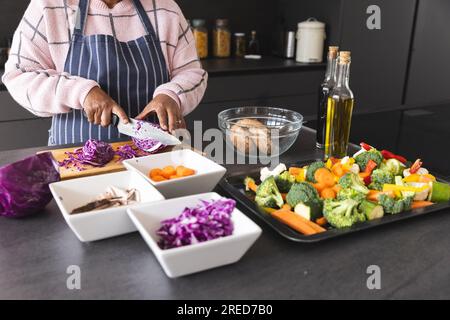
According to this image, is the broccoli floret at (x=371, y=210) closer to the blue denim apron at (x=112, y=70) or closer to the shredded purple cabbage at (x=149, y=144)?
the shredded purple cabbage at (x=149, y=144)

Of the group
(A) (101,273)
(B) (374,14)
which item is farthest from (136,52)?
(B) (374,14)

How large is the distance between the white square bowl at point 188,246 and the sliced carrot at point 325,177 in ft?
0.94

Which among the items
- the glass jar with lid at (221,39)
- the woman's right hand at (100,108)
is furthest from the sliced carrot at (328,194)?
the glass jar with lid at (221,39)

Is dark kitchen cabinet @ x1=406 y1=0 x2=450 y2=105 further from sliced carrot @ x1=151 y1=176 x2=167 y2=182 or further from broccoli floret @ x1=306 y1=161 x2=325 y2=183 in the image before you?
sliced carrot @ x1=151 y1=176 x2=167 y2=182

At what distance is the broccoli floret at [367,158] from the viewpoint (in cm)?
110

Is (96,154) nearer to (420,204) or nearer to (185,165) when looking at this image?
(185,165)

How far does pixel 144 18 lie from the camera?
156cm

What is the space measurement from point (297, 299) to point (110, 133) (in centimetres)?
103

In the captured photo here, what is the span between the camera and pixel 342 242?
0.86m

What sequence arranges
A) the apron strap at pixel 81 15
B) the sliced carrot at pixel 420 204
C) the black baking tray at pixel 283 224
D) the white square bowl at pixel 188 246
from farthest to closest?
the apron strap at pixel 81 15
the sliced carrot at pixel 420 204
the black baking tray at pixel 283 224
the white square bowl at pixel 188 246

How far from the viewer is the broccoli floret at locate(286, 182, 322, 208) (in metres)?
0.92

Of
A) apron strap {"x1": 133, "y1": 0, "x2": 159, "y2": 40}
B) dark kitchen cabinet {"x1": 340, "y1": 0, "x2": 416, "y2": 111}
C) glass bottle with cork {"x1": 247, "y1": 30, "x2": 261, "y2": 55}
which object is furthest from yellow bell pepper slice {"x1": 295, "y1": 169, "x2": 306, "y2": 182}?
glass bottle with cork {"x1": 247, "y1": 30, "x2": 261, "y2": 55}

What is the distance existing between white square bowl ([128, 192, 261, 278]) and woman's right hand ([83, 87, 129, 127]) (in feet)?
1.73

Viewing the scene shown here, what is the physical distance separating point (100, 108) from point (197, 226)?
689 mm
